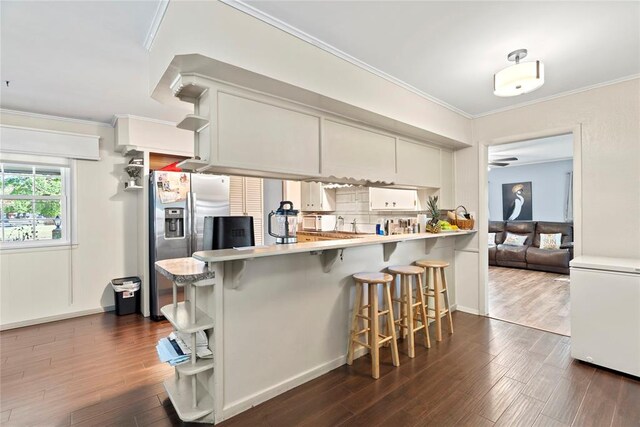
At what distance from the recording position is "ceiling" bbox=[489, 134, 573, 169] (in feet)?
18.2

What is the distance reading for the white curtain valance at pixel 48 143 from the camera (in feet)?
12.2

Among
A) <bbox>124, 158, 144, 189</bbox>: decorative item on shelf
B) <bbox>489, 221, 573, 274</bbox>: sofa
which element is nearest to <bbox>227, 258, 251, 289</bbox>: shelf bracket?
<bbox>124, 158, 144, 189</bbox>: decorative item on shelf

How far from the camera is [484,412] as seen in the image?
207cm

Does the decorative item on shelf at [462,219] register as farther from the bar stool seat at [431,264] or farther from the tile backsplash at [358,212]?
the bar stool seat at [431,264]

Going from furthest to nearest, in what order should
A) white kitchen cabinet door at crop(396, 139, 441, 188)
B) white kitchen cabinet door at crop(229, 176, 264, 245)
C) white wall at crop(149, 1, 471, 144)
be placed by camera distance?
white kitchen cabinet door at crop(229, 176, 264, 245), white kitchen cabinet door at crop(396, 139, 441, 188), white wall at crop(149, 1, 471, 144)

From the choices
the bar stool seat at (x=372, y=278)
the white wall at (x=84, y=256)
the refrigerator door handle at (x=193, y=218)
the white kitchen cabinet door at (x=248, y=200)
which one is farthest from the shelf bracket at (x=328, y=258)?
the white wall at (x=84, y=256)

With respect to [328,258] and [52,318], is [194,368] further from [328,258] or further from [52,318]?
[52,318]

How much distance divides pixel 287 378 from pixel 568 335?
3.12 m

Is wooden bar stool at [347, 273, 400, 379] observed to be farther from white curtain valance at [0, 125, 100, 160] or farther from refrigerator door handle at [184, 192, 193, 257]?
white curtain valance at [0, 125, 100, 160]

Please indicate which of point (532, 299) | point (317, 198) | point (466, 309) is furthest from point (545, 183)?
point (317, 198)

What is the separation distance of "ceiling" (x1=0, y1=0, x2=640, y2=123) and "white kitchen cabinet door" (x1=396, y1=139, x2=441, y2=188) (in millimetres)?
662

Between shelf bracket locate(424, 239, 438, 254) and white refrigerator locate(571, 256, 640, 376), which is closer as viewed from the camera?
white refrigerator locate(571, 256, 640, 376)

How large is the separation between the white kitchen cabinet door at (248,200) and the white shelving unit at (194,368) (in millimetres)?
3169

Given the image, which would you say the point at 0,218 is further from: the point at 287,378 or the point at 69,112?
the point at 287,378
